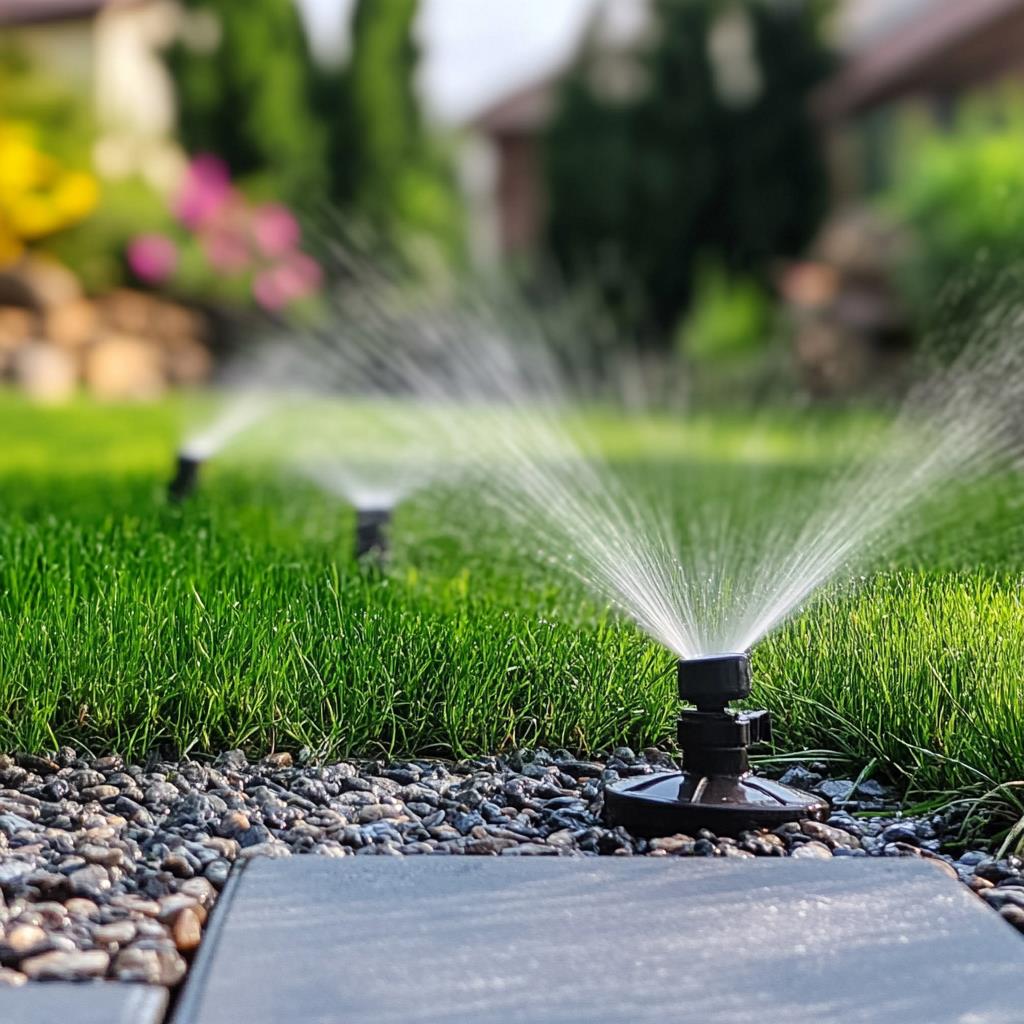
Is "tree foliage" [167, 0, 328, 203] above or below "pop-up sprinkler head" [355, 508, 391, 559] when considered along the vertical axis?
above

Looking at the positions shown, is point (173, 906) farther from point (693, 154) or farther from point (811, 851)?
point (693, 154)

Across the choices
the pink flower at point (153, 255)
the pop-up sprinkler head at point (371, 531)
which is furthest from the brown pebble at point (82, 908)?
the pink flower at point (153, 255)

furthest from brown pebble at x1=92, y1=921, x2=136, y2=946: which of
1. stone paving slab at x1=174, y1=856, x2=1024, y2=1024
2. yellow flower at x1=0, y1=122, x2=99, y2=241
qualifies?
yellow flower at x1=0, y1=122, x2=99, y2=241

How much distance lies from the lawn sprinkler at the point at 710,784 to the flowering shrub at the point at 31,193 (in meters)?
12.0

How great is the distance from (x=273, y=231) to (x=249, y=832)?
13.2 metres

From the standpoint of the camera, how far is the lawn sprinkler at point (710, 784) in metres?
2.32

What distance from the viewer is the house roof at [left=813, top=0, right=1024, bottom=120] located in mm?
14164

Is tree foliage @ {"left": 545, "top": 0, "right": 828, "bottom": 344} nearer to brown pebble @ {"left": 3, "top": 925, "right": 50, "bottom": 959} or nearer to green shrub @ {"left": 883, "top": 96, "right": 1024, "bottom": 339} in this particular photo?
green shrub @ {"left": 883, "top": 96, "right": 1024, "bottom": 339}

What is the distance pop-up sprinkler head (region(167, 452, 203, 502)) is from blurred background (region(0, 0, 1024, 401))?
Result: 8117 mm

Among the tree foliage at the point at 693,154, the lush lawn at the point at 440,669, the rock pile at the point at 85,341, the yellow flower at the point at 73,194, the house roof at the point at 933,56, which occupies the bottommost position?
Answer: the lush lawn at the point at 440,669

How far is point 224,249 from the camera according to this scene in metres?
14.9

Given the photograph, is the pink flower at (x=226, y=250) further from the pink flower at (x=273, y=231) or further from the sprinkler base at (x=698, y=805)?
the sprinkler base at (x=698, y=805)

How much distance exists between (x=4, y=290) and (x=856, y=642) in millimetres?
11690

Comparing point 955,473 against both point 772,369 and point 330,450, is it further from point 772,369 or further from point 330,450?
point 772,369
